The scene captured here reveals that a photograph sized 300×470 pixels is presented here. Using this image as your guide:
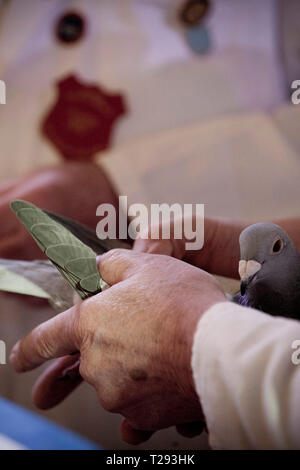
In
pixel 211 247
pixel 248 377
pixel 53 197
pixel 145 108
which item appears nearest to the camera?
pixel 248 377

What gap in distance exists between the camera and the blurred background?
45 centimetres

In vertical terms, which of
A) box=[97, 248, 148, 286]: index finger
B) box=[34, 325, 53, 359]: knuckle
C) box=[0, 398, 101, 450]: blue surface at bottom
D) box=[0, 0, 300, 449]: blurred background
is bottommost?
box=[0, 398, 101, 450]: blue surface at bottom

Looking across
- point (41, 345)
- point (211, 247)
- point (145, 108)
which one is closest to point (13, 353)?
point (41, 345)

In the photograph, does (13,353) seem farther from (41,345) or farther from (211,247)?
(211,247)

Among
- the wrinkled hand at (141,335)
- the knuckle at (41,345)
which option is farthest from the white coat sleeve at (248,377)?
the knuckle at (41,345)

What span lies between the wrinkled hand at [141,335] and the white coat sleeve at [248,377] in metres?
0.01

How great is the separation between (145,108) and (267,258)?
0.44 metres

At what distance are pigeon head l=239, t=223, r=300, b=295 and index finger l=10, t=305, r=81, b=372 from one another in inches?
4.3

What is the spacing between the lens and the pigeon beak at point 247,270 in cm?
28

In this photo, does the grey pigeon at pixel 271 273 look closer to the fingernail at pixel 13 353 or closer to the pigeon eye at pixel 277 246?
the pigeon eye at pixel 277 246

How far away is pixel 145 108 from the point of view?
0.67 m

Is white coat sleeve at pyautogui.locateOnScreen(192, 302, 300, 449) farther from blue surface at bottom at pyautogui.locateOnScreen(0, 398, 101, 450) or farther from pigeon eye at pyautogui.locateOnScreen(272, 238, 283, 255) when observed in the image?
blue surface at bottom at pyautogui.locateOnScreen(0, 398, 101, 450)

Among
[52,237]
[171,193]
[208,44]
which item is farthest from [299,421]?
[208,44]

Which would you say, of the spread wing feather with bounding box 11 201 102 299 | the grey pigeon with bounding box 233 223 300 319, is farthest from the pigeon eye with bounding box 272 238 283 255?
the spread wing feather with bounding box 11 201 102 299
